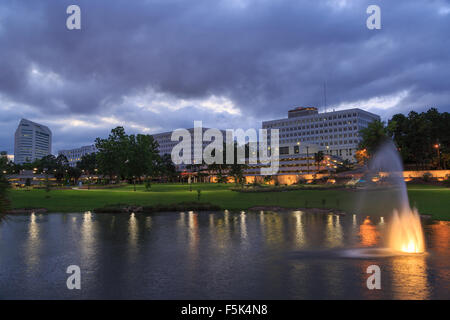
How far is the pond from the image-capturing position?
32.3 feet

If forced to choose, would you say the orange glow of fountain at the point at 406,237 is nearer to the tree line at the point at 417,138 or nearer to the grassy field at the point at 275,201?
the grassy field at the point at 275,201

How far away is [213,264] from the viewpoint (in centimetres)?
1312

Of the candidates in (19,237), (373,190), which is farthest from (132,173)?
(19,237)

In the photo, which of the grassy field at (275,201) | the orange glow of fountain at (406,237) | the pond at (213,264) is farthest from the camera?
the grassy field at (275,201)

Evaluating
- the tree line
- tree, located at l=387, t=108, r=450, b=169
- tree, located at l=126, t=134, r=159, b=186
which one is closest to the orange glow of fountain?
tree, located at l=126, t=134, r=159, b=186

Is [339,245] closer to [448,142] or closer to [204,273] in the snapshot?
[204,273]

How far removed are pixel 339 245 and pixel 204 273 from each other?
27.4 feet

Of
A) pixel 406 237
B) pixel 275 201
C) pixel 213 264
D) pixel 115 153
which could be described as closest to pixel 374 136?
pixel 275 201

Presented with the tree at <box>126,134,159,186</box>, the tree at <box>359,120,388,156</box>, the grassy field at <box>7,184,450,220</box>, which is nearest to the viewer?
the grassy field at <box>7,184,450,220</box>

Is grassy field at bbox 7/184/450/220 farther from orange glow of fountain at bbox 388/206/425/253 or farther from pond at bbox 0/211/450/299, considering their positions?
pond at bbox 0/211/450/299

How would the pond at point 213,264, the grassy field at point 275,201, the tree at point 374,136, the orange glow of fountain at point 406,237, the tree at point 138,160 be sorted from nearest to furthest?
the pond at point 213,264 → the orange glow of fountain at point 406,237 → the grassy field at point 275,201 → the tree at point 138,160 → the tree at point 374,136

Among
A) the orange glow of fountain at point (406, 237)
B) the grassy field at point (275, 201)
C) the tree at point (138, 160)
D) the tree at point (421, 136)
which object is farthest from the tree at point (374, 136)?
the orange glow of fountain at point (406, 237)

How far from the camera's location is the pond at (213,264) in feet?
32.3
